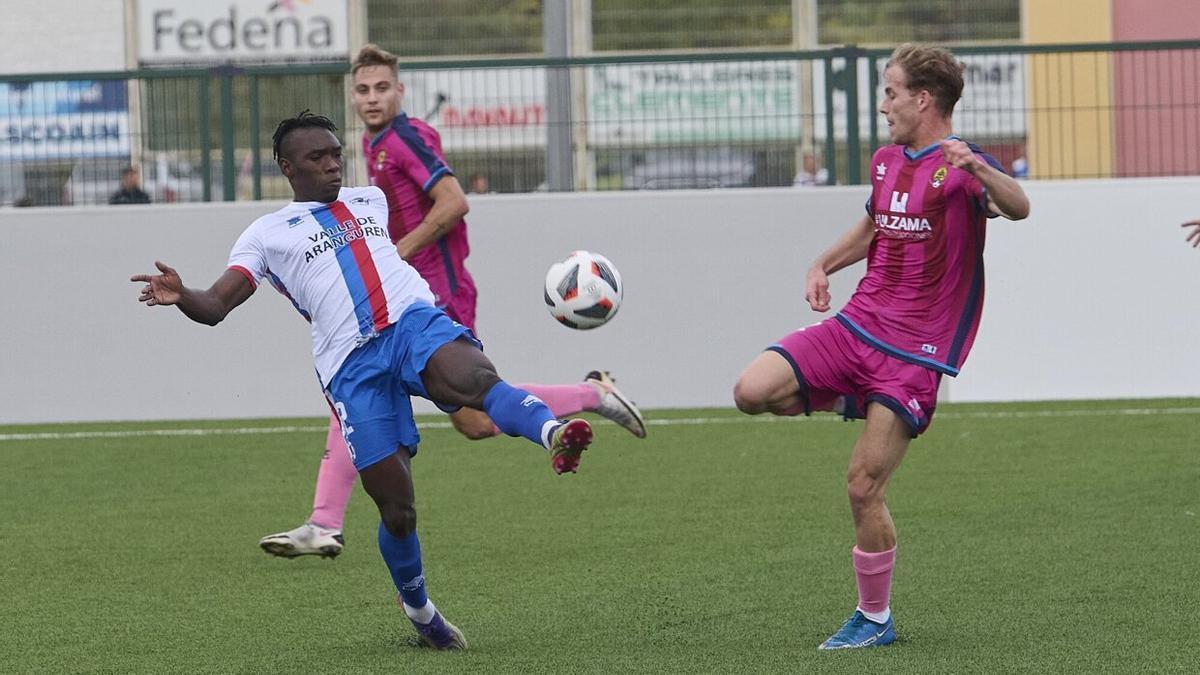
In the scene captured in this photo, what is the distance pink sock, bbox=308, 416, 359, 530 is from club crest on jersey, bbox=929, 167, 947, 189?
2848mm

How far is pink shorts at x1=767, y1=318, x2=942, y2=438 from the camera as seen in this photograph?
5953 mm

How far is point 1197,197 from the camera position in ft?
45.2

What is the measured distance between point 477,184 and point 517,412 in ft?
28.7

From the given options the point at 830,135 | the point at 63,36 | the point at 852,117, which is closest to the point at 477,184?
the point at 830,135

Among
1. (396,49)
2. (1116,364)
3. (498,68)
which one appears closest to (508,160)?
(498,68)

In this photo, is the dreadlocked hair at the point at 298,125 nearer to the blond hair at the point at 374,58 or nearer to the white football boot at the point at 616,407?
the white football boot at the point at 616,407

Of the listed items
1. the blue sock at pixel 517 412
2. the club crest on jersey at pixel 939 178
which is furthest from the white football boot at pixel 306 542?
the club crest on jersey at pixel 939 178

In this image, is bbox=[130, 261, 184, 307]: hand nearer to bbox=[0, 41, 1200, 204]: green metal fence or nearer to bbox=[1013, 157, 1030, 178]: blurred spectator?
bbox=[0, 41, 1200, 204]: green metal fence

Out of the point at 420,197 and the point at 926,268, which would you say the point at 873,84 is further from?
the point at 926,268

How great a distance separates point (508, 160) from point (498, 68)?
2.33 feet

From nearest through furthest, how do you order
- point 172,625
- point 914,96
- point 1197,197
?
point 914,96 → point 172,625 → point 1197,197

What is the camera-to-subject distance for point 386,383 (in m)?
6.05

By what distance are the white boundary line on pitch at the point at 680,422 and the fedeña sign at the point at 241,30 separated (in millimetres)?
14091

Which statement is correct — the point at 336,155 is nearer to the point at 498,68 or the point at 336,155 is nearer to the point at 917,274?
the point at 917,274
